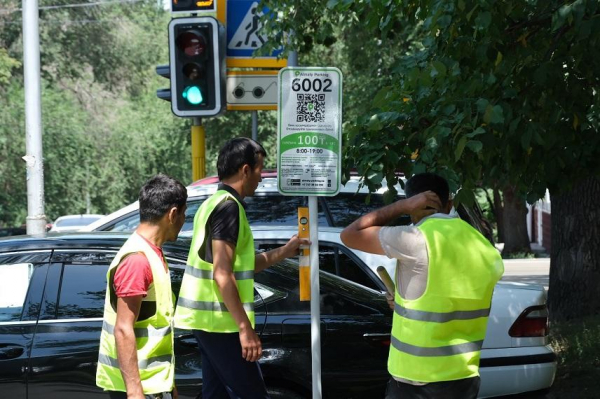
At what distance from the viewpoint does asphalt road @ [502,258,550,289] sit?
2272 centimetres

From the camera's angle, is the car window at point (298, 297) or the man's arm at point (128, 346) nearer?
the man's arm at point (128, 346)

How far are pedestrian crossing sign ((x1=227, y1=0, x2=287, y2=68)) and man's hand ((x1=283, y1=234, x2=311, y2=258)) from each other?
395 cm

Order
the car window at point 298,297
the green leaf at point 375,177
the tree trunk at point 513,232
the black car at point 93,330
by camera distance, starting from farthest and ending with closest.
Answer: the tree trunk at point 513,232, the green leaf at point 375,177, the car window at point 298,297, the black car at point 93,330

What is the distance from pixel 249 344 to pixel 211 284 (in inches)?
14.3

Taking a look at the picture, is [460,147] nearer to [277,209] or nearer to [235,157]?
[235,157]

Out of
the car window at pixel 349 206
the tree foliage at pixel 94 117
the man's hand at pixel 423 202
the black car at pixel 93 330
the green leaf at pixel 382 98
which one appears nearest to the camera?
the man's hand at pixel 423 202

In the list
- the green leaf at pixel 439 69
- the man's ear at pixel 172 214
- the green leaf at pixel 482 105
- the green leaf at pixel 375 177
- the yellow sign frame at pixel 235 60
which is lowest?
the man's ear at pixel 172 214

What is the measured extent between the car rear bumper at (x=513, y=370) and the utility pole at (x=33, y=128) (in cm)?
707

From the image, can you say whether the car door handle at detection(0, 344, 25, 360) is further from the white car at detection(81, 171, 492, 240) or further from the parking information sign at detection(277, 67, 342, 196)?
the white car at detection(81, 171, 492, 240)

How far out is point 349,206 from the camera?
8523 millimetres

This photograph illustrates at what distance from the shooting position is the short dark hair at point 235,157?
503 centimetres

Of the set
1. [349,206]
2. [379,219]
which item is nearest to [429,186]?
[379,219]

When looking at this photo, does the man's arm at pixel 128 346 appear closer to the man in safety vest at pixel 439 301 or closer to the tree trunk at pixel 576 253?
the man in safety vest at pixel 439 301

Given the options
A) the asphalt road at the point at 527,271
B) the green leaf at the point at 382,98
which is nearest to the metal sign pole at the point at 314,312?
the green leaf at the point at 382,98
